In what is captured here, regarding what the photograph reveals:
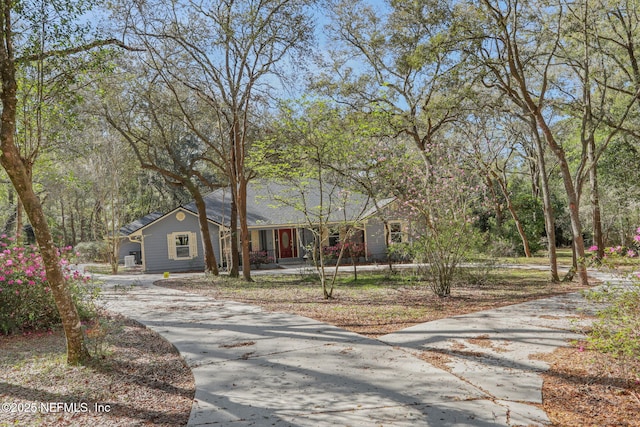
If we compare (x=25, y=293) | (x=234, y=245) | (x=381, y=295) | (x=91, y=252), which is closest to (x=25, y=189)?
(x=25, y=293)

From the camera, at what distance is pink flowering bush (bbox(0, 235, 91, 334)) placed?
6.58m

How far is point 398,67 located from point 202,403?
12.1 m

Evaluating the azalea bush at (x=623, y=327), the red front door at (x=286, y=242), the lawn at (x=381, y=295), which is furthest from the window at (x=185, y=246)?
the azalea bush at (x=623, y=327)

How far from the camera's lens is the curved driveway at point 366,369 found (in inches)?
139

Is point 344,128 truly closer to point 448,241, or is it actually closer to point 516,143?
point 448,241

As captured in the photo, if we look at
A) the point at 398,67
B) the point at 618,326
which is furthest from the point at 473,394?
the point at 398,67

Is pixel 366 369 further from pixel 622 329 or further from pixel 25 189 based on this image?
pixel 25 189

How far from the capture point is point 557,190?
30.0 metres

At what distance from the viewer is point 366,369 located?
4.65 m

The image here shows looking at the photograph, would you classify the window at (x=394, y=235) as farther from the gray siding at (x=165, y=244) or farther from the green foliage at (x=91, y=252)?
the green foliage at (x=91, y=252)

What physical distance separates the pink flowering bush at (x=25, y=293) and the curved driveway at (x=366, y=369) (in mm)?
1512

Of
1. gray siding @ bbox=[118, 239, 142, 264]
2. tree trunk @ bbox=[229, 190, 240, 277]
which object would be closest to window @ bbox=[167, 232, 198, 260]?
tree trunk @ bbox=[229, 190, 240, 277]

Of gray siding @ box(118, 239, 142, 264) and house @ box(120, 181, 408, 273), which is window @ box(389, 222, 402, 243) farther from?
gray siding @ box(118, 239, 142, 264)

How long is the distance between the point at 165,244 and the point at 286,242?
6240 mm
